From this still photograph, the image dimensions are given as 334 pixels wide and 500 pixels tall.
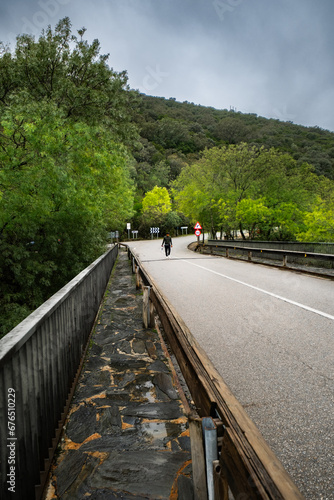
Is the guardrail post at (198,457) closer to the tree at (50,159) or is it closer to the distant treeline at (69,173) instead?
the tree at (50,159)

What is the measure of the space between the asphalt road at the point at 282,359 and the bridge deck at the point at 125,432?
2.73 ft

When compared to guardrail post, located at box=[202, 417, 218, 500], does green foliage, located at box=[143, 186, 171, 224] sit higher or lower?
higher

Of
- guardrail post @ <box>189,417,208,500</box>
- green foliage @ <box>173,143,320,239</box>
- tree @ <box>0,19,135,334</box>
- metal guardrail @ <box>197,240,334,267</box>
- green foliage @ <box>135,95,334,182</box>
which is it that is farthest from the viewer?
green foliage @ <box>135,95,334,182</box>

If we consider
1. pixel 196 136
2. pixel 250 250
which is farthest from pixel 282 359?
pixel 196 136

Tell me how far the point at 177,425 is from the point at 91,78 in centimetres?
1963

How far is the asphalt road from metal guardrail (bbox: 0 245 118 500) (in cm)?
196

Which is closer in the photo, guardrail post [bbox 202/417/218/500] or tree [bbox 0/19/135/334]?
guardrail post [bbox 202/417/218/500]

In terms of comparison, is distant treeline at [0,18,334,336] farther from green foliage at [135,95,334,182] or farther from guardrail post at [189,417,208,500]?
green foliage at [135,95,334,182]

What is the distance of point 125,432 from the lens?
3074mm

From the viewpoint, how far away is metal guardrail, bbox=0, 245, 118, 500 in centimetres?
185

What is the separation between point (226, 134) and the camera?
5266 inches

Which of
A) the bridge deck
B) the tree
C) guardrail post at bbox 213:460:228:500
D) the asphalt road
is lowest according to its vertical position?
the bridge deck

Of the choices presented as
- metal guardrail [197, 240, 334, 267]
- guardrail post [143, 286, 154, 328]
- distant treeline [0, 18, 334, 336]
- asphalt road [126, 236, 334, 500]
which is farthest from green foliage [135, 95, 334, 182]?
guardrail post [143, 286, 154, 328]

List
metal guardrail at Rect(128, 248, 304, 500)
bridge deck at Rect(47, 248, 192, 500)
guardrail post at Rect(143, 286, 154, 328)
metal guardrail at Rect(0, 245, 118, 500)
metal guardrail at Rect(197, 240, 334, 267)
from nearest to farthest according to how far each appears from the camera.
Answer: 1. metal guardrail at Rect(128, 248, 304, 500)
2. metal guardrail at Rect(0, 245, 118, 500)
3. bridge deck at Rect(47, 248, 192, 500)
4. guardrail post at Rect(143, 286, 154, 328)
5. metal guardrail at Rect(197, 240, 334, 267)
